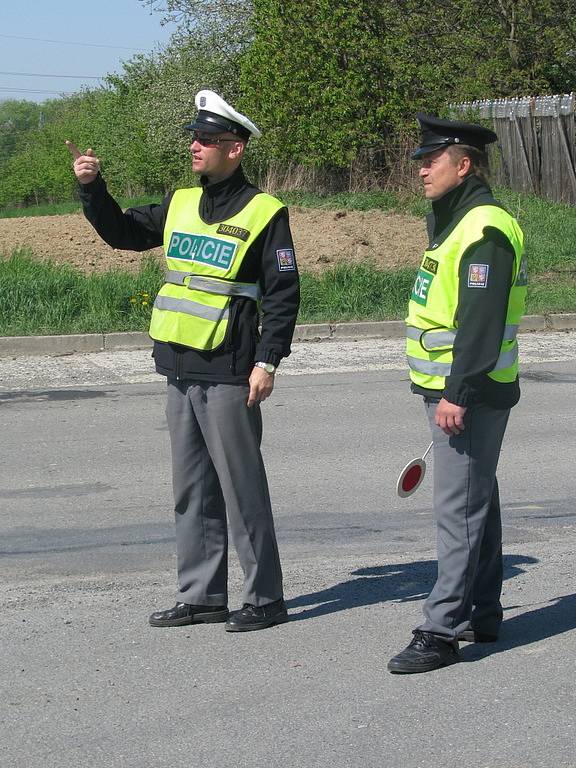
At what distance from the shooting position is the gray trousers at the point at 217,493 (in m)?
4.73

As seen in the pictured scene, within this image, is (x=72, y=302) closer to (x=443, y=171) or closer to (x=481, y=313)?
(x=443, y=171)

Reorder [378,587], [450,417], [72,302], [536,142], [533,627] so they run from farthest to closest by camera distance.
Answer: [536,142] → [72,302] → [378,587] → [533,627] → [450,417]

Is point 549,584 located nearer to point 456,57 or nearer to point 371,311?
point 371,311

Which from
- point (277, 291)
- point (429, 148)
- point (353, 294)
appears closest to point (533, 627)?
point (277, 291)

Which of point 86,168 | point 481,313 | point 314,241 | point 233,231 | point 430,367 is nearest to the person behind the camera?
point 481,313

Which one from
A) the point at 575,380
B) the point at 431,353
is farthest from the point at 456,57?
the point at 431,353

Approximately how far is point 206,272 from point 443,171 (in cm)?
97

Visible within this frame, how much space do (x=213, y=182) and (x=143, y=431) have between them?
13.7 feet

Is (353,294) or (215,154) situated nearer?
(215,154)

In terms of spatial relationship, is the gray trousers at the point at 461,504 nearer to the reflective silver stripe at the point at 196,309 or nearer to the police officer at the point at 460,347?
the police officer at the point at 460,347

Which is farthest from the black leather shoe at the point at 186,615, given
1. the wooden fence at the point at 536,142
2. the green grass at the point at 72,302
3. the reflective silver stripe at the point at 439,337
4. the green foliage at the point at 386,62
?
the green foliage at the point at 386,62

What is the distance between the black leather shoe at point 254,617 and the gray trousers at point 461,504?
0.68 metres

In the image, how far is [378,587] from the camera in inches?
212

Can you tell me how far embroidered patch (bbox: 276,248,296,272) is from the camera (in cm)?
466
